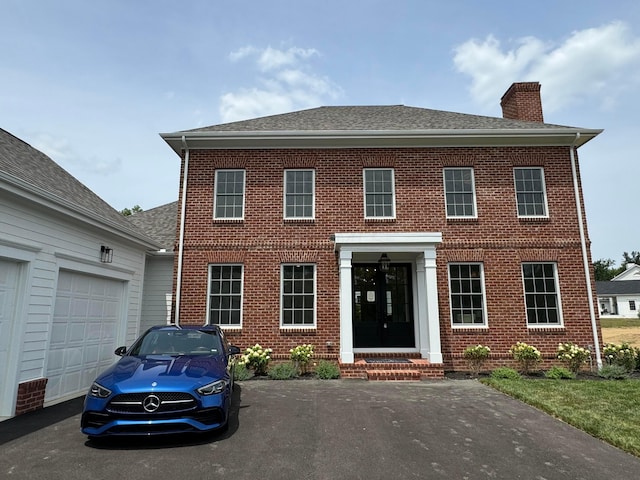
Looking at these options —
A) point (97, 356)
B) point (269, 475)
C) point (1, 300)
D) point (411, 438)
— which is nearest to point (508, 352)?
point (411, 438)

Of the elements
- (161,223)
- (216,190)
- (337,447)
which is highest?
(216,190)

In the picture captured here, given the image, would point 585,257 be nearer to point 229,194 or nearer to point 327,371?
point 327,371

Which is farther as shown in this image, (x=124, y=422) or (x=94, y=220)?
(x=94, y=220)

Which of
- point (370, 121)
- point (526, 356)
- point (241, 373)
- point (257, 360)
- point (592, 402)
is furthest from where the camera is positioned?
point (370, 121)

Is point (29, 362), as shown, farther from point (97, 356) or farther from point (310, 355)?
point (310, 355)

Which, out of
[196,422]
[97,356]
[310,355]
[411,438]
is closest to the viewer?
[196,422]

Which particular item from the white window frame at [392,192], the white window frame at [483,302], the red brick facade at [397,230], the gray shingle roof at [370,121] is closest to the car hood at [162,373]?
the red brick facade at [397,230]

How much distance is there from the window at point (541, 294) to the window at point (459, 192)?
218 cm

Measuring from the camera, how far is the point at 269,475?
3.87 m

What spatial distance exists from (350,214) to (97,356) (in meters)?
7.05

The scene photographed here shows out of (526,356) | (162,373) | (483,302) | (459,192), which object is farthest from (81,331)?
(526,356)

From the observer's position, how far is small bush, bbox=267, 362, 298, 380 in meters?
8.90

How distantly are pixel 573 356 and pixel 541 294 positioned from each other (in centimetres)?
169

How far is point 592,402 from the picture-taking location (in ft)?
21.8
